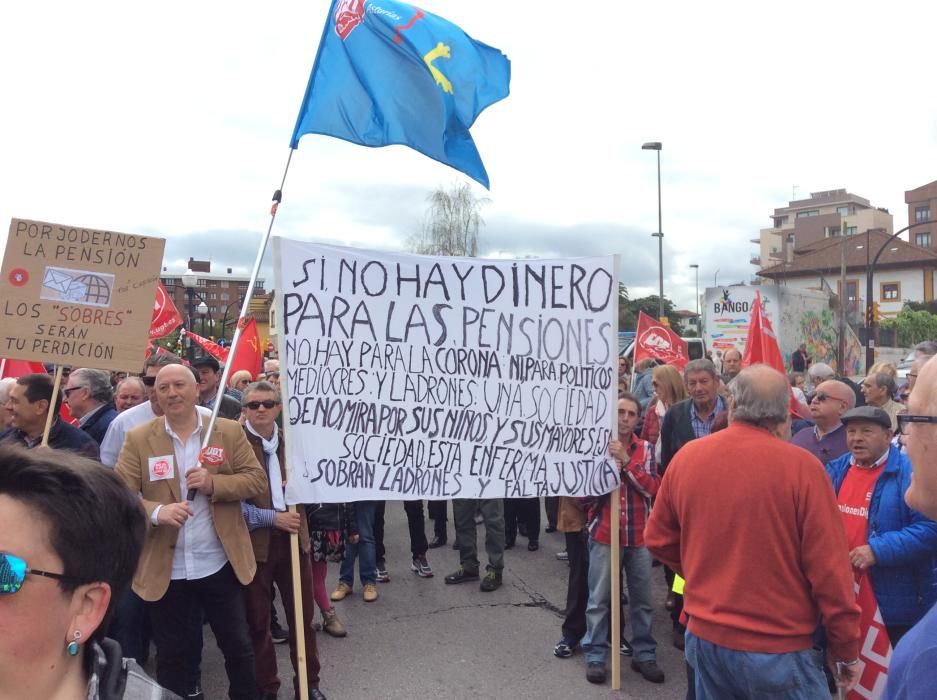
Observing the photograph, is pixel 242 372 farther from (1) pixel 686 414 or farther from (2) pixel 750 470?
(2) pixel 750 470

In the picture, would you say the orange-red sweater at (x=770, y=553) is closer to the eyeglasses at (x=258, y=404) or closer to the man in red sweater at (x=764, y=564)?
the man in red sweater at (x=764, y=564)

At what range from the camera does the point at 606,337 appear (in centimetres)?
455

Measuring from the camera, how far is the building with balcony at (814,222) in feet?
274

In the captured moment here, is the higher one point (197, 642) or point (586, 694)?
point (197, 642)

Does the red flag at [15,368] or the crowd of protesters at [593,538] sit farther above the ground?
the red flag at [15,368]

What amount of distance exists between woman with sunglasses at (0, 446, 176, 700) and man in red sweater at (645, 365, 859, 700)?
6.79ft

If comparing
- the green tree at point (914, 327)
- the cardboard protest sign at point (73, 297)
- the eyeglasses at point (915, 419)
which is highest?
the green tree at point (914, 327)

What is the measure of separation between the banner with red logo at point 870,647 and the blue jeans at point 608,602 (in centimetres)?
149

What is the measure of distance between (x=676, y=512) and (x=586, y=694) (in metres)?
1.93

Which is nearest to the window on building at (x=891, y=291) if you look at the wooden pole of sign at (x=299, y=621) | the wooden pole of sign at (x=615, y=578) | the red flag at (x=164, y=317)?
the red flag at (x=164, y=317)

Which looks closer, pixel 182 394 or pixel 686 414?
pixel 182 394

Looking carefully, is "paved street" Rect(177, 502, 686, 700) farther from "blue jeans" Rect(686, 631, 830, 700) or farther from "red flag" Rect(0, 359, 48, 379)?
"red flag" Rect(0, 359, 48, 379)

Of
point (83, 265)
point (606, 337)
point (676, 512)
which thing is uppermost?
point (83, 265)

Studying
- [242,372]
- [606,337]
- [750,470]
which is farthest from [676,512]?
[242,372]
